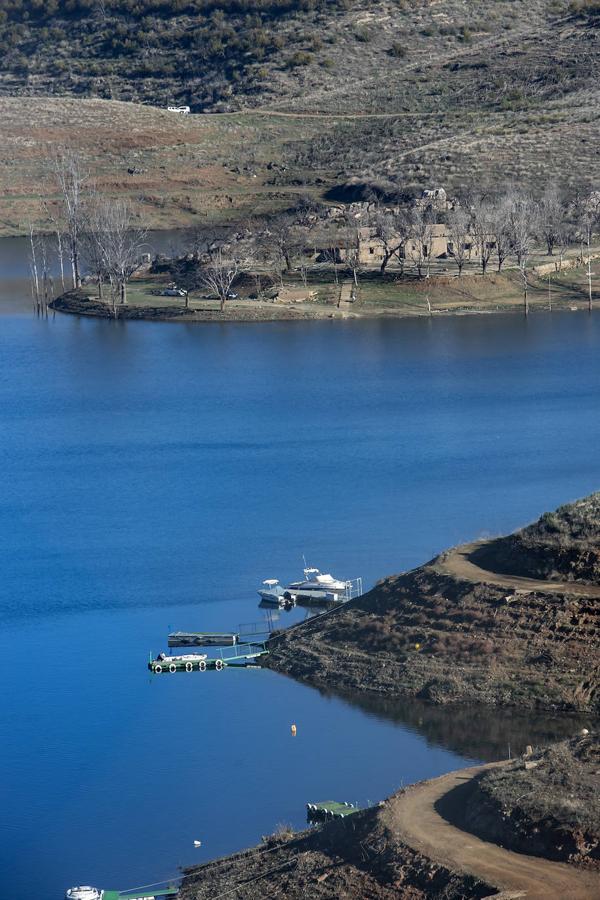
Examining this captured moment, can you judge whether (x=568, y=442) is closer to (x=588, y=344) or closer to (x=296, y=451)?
(x=296, y=451)

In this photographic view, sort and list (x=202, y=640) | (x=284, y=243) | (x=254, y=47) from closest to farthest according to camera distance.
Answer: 1. (x=202, y=640)
2. (x=284, y=243)
3. (x=254, y=47)

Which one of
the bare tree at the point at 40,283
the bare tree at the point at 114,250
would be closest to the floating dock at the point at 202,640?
the bare tree at the point at 114,250

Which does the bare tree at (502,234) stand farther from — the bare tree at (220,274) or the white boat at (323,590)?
the white boat at (323,590)

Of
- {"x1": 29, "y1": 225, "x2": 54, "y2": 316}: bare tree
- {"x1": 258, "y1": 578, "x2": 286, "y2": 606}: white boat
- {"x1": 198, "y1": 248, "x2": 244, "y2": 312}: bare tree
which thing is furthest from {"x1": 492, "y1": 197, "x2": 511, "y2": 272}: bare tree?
{"x1": 258, "y1": 578, "x2": 286, "y2": 606}: white boat

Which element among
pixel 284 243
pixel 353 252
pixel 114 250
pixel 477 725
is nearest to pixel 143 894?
pixel 477 725

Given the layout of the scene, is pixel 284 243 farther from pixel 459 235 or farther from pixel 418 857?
pixel 418 857

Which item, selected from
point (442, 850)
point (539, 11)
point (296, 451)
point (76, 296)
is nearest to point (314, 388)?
point (296, 451)

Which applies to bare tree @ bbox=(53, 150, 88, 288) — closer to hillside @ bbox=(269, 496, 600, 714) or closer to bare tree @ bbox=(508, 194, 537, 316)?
bare tree @ bbox=(508, 194, 537, 316)
